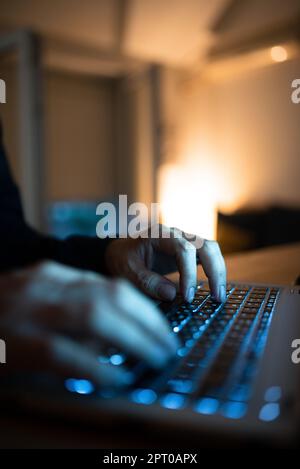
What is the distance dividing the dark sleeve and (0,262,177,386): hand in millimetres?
411

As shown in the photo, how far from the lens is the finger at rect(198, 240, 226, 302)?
585 mm

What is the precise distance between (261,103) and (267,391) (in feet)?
11.6

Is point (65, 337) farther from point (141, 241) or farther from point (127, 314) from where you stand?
point (141, 241)

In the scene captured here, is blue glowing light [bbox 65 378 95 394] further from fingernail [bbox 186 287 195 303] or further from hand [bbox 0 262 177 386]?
fingernail [bbox 186 287 195 303]

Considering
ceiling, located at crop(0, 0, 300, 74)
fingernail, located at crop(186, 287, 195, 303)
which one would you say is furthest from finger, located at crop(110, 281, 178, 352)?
ceiling, located at crop(0, 0, 300, 74)

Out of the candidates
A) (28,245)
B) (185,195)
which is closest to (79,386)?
(28,245)

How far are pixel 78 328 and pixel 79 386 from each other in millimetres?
40

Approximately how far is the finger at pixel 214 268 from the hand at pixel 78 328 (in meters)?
0.26

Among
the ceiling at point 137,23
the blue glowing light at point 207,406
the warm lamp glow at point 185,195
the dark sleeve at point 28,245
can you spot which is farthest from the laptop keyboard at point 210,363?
the warm lamp glow at point 185,195

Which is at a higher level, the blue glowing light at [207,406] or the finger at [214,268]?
the finger at [214,268]

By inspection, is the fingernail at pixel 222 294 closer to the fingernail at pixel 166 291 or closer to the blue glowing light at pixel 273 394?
the fingernail at pixel 166 291

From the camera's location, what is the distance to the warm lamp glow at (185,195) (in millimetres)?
Result: 4020

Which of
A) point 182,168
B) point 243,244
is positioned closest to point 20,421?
point 243,244

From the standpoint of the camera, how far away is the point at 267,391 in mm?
283
